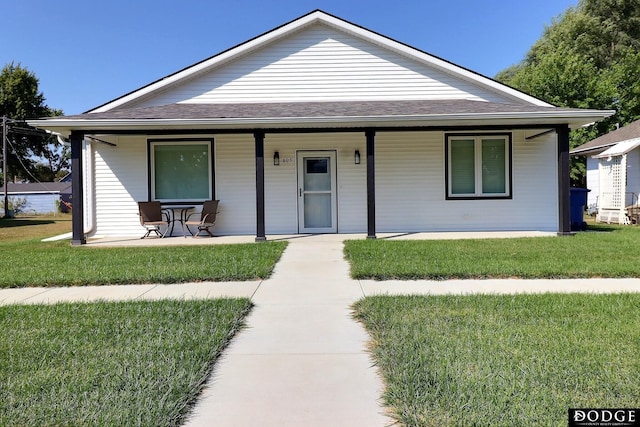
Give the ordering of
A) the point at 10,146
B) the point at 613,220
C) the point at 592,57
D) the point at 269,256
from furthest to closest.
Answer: the point at 10,146 → the point at 592,57 → the point at 613,220 → the point at 269,256

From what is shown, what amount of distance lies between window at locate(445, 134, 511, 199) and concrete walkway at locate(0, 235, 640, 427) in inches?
226

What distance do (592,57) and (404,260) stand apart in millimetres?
31715

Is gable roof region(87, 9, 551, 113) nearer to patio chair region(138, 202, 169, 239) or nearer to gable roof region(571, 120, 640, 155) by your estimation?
patio chair region(138, 202, 169, 239)

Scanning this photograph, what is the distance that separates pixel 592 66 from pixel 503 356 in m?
29.5

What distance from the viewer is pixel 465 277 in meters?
5.71

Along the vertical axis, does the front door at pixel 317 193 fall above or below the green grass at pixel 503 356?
above

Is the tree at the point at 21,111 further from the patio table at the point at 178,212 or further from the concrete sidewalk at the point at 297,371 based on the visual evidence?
the concrete sidewalk at the point at 297,371

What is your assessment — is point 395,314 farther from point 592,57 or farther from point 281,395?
point 592,57

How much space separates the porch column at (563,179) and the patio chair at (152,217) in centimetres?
977

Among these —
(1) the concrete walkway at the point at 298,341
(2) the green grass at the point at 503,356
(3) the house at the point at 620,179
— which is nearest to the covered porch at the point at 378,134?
(1) the concrete walkway at the point at 298,341

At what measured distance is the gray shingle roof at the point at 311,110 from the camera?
9.59 m

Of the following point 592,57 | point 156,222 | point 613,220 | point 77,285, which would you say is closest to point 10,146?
point 156,222

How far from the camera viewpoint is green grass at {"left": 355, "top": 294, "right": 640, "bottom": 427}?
2.30 metres

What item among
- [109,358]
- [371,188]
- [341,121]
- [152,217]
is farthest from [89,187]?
[109,358]
